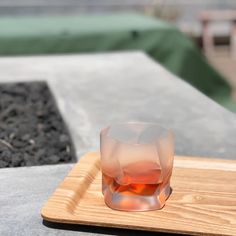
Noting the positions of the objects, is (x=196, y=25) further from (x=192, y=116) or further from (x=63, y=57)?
(x=192, y=116)

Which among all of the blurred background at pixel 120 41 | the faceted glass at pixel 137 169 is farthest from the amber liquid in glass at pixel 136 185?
the blurred background at pixel 120 41

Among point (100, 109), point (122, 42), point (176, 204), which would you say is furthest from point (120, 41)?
point (176, 204)

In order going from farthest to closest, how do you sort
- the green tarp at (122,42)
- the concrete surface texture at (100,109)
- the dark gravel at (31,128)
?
the green tarp at (122,42)
the dark gravel at (31,128)
the concrete surface texture at (100,109)

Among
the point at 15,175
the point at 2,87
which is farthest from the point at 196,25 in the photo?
the point at 15,175

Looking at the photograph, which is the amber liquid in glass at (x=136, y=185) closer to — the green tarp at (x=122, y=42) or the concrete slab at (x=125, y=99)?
the concrete slab at (x=125, y=99)

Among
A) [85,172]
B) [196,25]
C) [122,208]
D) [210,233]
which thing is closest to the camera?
[210,233]

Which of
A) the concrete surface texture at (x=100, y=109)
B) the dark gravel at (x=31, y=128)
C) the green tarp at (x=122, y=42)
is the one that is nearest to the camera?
the concrete surface texture at (x=100, y=109)

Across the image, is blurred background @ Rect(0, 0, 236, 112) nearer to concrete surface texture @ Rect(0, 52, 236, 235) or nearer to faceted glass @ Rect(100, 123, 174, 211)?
concrete surface texture @ Rect(0, 52, 236, 235)
